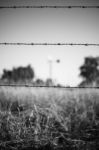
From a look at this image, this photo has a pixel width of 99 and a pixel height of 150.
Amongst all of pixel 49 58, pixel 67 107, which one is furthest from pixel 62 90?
pixel 49 58

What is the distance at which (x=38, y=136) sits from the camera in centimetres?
215

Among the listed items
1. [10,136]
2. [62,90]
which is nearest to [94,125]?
[10,136]

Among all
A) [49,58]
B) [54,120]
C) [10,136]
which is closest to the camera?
[10,136]

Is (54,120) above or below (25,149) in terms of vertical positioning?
above

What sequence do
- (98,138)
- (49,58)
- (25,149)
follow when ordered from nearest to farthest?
(25,149) → (98,138) → (49,58)

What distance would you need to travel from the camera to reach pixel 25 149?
1983 millimetres

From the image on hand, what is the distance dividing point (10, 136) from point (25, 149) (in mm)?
263

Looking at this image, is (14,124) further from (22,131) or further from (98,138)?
(98,138)

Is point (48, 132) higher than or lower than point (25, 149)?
higher

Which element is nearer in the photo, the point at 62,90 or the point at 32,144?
the point at 32,144

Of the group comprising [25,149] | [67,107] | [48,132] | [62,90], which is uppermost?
[62,90]

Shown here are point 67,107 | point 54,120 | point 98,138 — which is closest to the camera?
point 98,138

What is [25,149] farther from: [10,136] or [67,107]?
[67,107]

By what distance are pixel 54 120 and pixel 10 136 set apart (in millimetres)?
775
